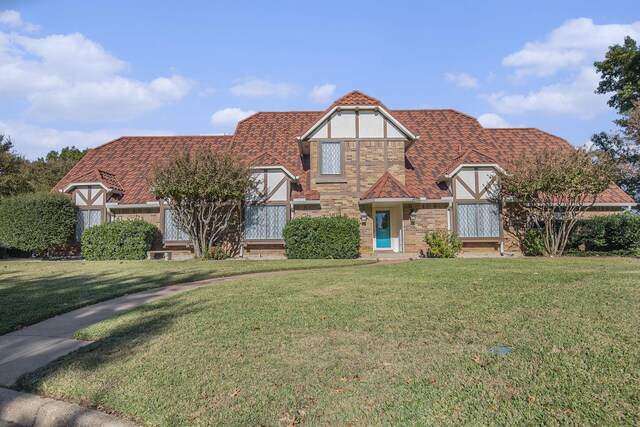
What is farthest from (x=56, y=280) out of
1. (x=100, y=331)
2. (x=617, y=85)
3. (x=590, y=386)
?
(x=617, y=85)

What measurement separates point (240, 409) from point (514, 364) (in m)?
2.57

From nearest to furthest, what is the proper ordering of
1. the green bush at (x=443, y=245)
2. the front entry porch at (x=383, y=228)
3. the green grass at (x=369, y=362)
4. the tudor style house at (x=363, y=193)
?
the green grass at (x=369, y=362) < the green bush at (x=443, y=245) < the tudor style house at (x=363, y=193) < the front entry porch at (x=383, y=228)

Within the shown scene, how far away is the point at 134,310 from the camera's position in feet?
22.9

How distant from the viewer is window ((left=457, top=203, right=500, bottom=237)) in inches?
733

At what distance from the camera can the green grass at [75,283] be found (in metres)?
7.03

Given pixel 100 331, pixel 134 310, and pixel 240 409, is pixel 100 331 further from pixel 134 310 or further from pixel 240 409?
pixel 240 409

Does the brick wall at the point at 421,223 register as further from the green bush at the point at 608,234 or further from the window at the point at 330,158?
the green bush at the point at 608,234

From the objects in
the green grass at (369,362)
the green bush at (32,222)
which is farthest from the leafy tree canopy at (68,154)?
the green grass at (369,362)

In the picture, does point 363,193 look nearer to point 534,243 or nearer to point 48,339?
point 534,243

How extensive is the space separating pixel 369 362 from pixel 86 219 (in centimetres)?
1985

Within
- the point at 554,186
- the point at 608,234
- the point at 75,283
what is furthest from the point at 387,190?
the point at 75,283

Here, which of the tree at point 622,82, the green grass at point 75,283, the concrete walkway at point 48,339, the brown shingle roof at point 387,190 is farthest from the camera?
the tree at point 622,82

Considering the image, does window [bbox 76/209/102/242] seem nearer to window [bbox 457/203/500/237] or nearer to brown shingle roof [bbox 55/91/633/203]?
brown shingle roof [bbox 55/91/633/203]

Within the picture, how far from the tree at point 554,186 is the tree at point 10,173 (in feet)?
86.3
